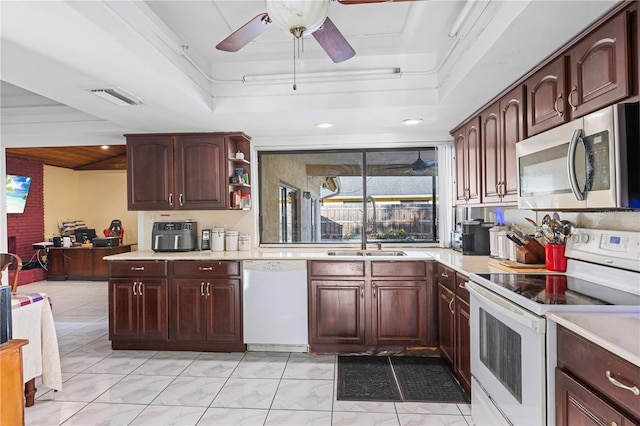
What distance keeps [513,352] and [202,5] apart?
8.38ft

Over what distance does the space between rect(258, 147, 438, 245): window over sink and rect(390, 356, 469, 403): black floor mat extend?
1369mm

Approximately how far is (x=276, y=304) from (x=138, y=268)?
4.50ft

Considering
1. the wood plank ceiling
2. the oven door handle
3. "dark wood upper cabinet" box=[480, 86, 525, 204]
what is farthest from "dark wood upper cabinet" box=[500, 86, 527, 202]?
the wood plank ceiling

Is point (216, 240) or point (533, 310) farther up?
point (216, 240)

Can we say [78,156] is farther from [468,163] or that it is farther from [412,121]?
[468,163]

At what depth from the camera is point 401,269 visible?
317 centimetres

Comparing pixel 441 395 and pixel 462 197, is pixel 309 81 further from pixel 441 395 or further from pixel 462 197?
pixel 441 395

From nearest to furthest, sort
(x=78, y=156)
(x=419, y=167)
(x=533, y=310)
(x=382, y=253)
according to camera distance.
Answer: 1. (x=533, y=310)
2. (x=382, y=253)
3. (x=419, y=167)
4. (x=78, y=156)

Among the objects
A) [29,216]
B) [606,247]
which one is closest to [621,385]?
[606,247]

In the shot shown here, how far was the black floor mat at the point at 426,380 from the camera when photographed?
2467 mm

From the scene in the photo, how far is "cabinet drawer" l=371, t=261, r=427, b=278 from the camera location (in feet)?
10.4

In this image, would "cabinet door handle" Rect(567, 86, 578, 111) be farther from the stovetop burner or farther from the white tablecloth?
the white tablecloth

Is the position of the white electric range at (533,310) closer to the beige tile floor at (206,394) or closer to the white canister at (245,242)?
the beige tile floor at (206,394)

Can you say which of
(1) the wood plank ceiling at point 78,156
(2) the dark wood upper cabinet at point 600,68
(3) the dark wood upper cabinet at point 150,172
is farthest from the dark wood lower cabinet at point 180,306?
(1) the wood plank ceiling at point 78,156
